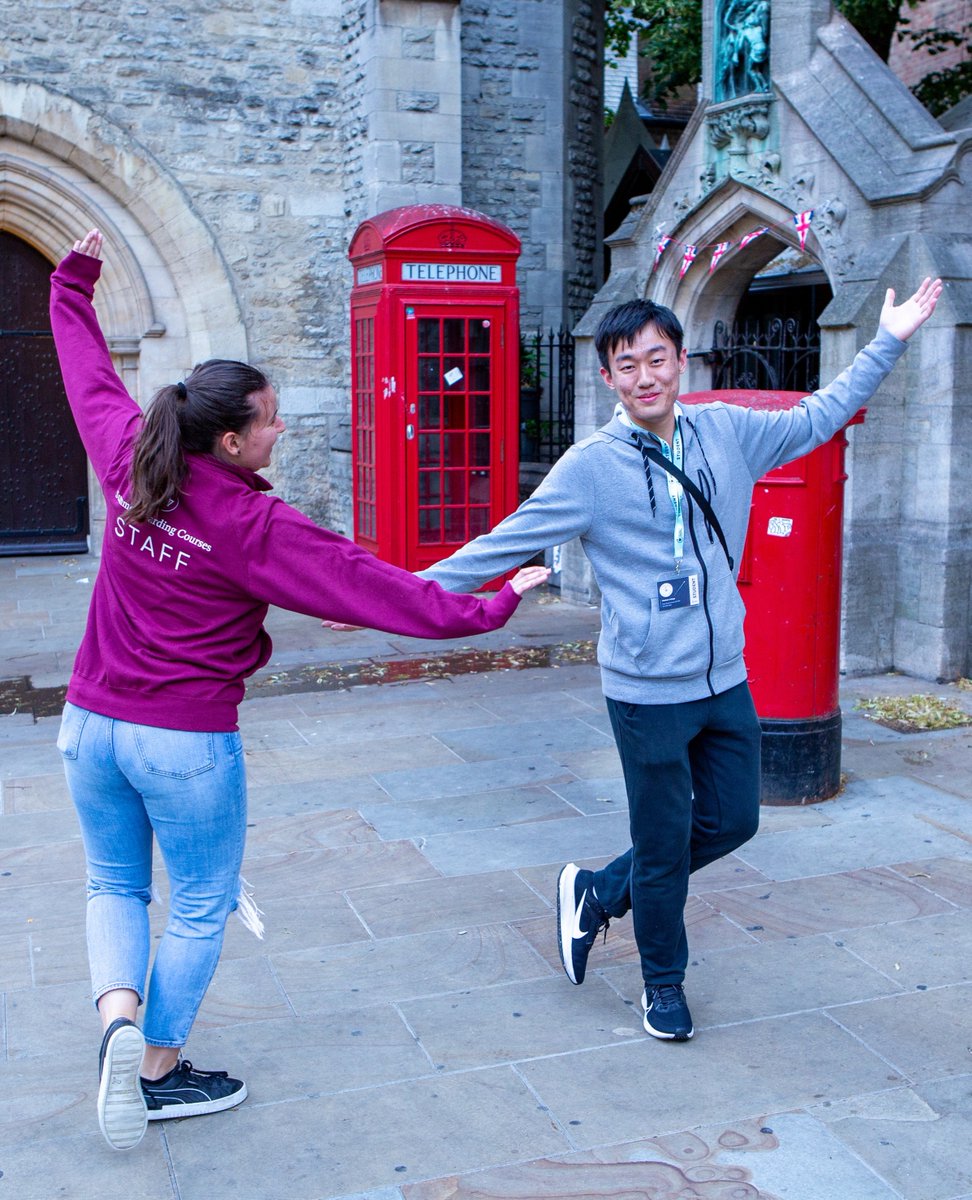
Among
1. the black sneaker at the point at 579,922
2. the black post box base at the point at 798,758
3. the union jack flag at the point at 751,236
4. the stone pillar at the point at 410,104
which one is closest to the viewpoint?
the black sneaker at the point at 579,922

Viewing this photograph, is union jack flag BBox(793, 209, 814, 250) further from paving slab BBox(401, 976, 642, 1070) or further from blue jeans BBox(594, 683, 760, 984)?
paving slab BBox(401, 976, 642, 1070)

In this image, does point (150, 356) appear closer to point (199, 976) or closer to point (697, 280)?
point (697, 280)

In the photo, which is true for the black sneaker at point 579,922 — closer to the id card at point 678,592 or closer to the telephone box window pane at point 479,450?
the id card at point 678,592

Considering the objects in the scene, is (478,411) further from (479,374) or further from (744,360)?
(744,360)

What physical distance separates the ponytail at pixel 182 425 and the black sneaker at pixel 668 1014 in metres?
1.78

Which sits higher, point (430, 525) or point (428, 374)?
point (428, 374)

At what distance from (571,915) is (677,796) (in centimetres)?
62

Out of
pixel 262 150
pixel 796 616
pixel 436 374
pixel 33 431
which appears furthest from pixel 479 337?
pixel 796 616

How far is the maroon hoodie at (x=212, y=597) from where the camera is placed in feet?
9.42

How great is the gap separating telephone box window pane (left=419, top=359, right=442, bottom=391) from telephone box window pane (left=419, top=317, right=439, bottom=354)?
8 cm

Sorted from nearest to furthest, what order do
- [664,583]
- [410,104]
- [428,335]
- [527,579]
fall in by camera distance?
[527,579] < [664,583] < [428,335] < [410,104]

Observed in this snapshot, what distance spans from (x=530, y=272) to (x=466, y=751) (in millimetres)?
7731

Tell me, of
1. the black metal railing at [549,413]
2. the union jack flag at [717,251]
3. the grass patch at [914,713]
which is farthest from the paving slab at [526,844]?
the black metal railing at [549,413]

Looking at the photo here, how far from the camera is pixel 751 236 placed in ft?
27.4
